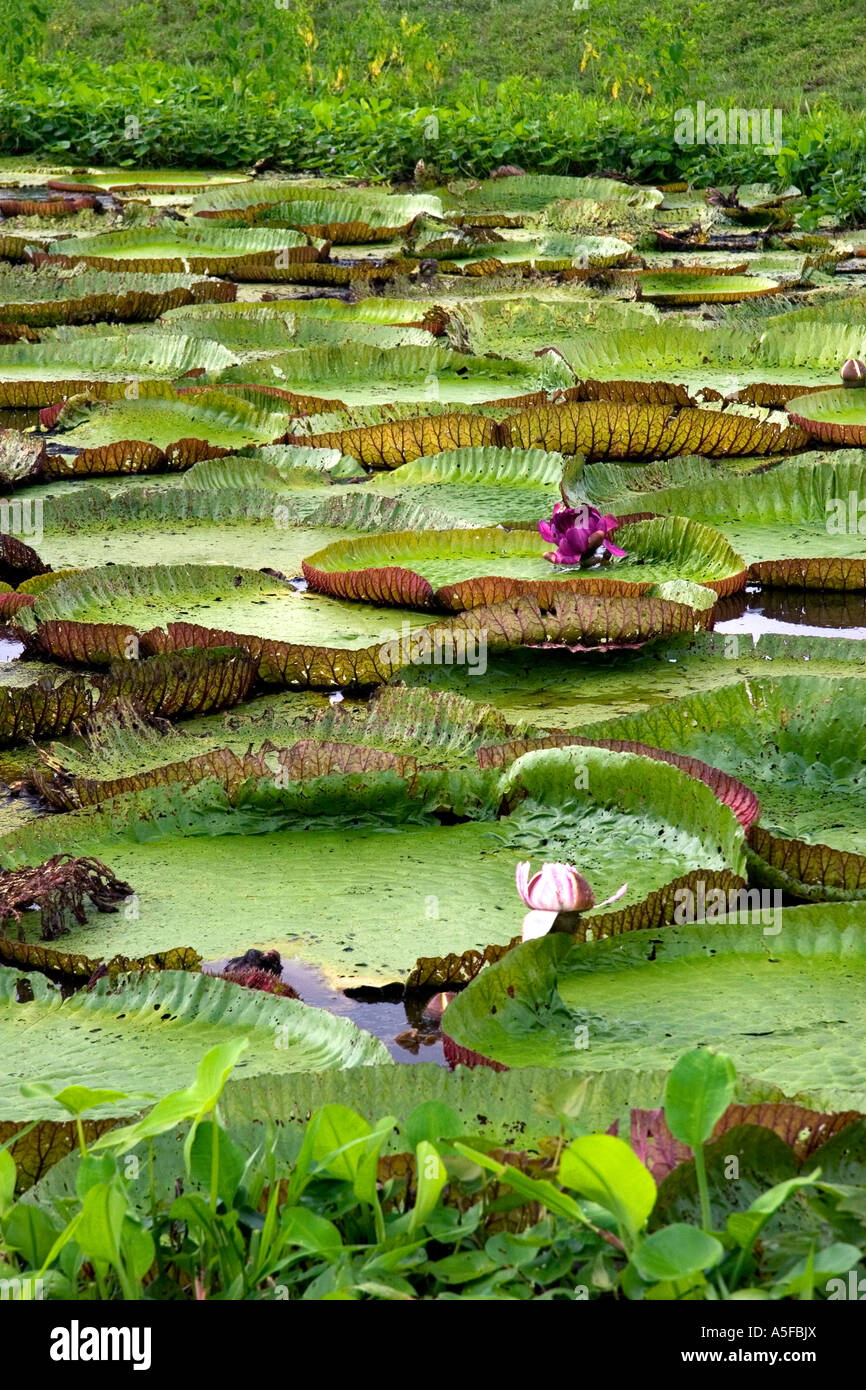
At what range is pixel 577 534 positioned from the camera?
3.52 m

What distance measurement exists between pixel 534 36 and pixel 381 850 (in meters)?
26.2

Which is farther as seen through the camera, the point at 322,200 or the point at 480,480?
the point at 322,200

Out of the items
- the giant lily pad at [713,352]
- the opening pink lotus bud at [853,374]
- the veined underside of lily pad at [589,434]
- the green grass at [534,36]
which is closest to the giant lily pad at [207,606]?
the veined underside of lily pad at [589,434]

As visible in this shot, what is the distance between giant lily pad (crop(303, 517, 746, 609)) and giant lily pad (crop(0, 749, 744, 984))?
822 mm

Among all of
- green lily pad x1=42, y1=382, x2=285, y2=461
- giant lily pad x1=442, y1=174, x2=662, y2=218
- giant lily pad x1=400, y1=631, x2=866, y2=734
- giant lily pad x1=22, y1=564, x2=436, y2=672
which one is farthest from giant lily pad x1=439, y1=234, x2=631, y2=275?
giant lily pad x1=400, y1=631, x2=866, y2=734

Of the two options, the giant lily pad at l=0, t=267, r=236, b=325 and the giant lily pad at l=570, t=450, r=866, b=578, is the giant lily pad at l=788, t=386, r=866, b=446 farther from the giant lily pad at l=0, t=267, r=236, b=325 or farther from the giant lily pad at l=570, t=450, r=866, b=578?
the giant lily pad at l=0, t=267, r=236, b=325

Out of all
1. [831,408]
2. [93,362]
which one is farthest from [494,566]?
[93,362]

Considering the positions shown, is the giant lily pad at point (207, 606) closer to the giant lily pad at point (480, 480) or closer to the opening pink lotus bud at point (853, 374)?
the giant lily pad at point (480, 480)

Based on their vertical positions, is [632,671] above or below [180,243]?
below

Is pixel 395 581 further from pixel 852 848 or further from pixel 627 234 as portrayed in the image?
pixel 627 234

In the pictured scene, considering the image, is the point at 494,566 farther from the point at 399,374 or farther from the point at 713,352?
the point at 713,352

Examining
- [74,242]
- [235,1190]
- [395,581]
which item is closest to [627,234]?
[74,242]

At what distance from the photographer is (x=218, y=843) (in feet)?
7.88

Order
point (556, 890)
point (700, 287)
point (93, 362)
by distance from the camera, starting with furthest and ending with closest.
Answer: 1. point (700, 287)
2. point (93, 362)
3. point (556, 890)
